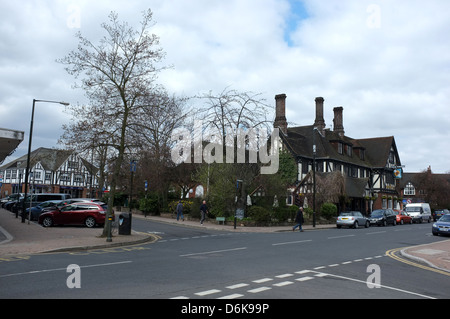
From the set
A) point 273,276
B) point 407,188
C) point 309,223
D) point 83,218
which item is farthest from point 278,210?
point 407,188

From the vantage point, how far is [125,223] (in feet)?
65.5

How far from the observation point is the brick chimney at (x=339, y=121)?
56.3 meters

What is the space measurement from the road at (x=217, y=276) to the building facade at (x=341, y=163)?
1009 inches

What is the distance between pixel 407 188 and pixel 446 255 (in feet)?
304

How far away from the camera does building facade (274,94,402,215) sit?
40312 millimetres

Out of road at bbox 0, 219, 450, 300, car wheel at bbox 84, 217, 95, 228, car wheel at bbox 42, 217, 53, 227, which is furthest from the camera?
car wheel at bbox 84, 217, 95, 228

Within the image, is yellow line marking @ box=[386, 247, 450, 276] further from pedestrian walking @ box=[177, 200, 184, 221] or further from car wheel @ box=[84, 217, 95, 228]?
pedestrian walking @ box=[177, 200, 184, 221]

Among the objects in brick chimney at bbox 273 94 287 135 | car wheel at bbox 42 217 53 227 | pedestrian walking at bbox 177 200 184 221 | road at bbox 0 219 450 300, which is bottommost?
road at bbox 0 219 450 300

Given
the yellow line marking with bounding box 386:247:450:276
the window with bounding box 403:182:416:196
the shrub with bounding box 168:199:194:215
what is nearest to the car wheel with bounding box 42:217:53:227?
the shrub with bounding box 168:199:194:215

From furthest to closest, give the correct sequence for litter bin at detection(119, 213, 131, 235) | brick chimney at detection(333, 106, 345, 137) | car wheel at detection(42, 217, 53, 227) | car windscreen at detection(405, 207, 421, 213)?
brick chimney at detection(333, 106, 345, 137), car windscreen at detection(405, 207, 421, 213), car wheel at detection(42, 217, 53, 227), litter bin at detection(119, 213, 131, 235)

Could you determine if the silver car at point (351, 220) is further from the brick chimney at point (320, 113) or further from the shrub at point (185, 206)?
the brick chimney at point (320, 113)

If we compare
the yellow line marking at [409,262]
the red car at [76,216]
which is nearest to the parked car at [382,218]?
the yellow line marking at [409,262]

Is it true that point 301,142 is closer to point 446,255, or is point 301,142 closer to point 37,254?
point 446,255
